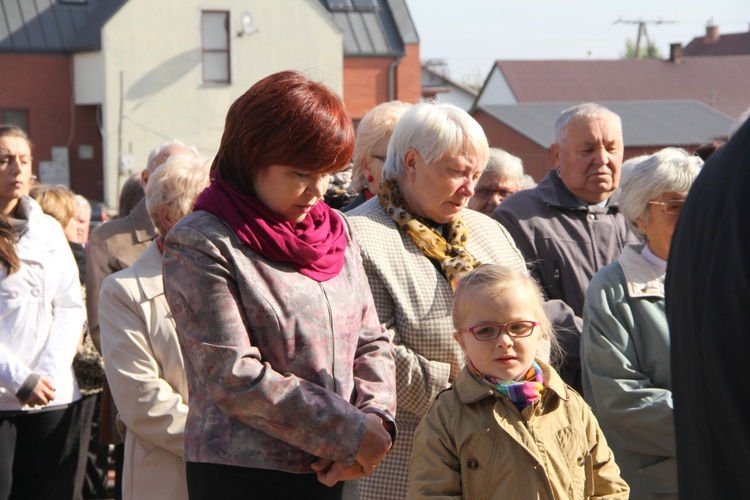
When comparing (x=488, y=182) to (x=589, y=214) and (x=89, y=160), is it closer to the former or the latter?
(x=589, y=214)

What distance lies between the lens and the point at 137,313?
12.4ft

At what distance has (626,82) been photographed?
49.8 metres

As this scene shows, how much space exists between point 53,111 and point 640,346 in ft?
91.7

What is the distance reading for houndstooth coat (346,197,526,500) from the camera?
10.8 feet

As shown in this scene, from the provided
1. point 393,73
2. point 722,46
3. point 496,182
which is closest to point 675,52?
point 722,46

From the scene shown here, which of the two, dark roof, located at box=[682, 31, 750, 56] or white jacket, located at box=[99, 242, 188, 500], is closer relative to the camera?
white jacket, located at box=[99, 242, 188, 500]

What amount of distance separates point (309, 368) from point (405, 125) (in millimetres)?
1164

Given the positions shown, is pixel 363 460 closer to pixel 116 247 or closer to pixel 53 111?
pixel 116 247

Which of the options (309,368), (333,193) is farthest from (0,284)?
(309,368)

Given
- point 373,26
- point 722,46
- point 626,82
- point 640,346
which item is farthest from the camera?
point 722,46

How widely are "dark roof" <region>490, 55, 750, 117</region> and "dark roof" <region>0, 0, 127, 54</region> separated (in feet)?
77.5

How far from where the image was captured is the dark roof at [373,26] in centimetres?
3095

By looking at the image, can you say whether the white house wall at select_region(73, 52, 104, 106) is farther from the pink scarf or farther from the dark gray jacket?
the pink scarf

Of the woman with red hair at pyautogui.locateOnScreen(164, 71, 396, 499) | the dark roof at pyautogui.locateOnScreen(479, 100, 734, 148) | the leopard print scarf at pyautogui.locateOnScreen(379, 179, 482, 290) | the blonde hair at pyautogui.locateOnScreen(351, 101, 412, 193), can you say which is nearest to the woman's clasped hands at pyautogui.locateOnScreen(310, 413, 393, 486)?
the woman with red hair at pyautogui.locateOnScreen(164, 71, 396, 499)
